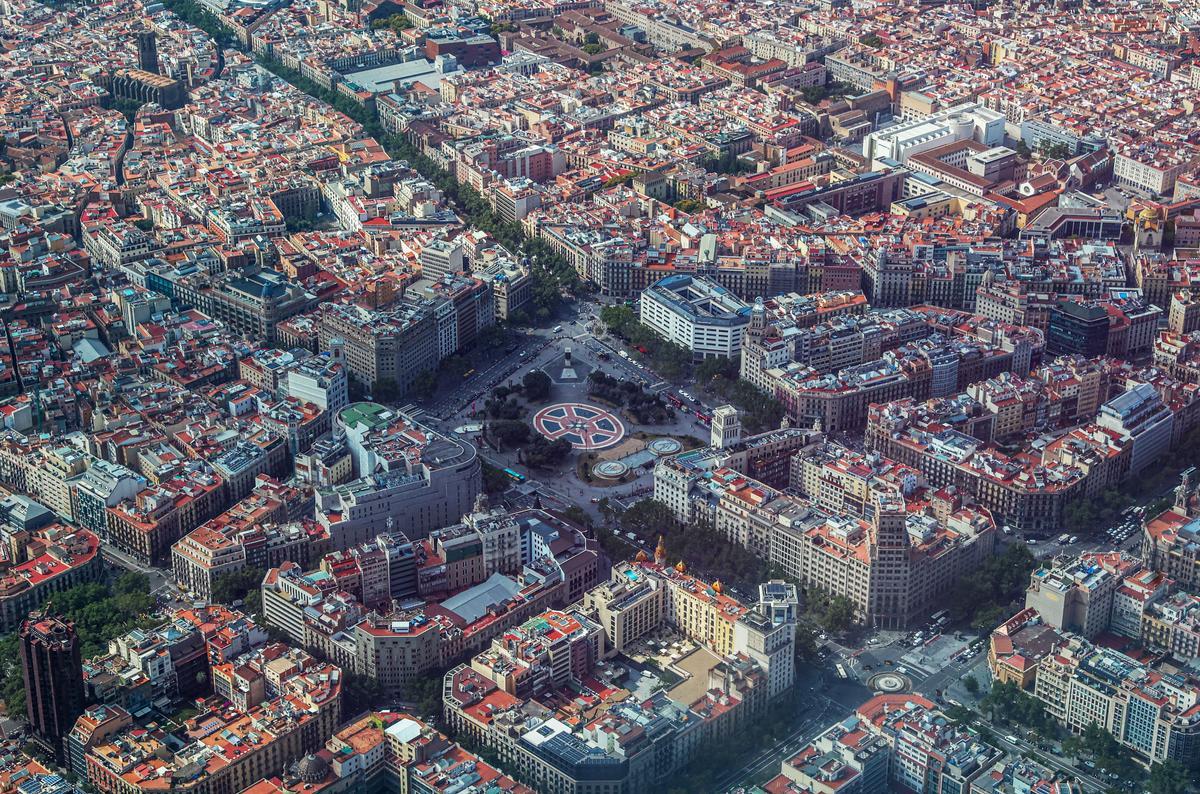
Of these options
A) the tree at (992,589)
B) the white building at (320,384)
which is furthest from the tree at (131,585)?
the tree at (992,589)

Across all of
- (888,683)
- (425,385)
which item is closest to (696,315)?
(425,385)

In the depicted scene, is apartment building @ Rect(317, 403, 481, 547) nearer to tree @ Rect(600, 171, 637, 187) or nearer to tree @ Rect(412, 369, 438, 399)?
tree @ Rect(412, 369, 438, 399)

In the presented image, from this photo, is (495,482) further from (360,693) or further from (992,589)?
(992,589)

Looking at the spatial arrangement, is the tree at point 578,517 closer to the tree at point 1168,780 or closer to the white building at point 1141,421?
the white building at point 1141,421

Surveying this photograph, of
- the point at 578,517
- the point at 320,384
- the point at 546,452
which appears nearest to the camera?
the point at 578,517

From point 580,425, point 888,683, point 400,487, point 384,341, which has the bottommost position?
point 580,425

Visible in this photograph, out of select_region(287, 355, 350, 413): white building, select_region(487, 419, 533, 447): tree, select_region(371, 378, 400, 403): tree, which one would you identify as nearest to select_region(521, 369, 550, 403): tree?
select_region(487, 419, 533, 447): tree
